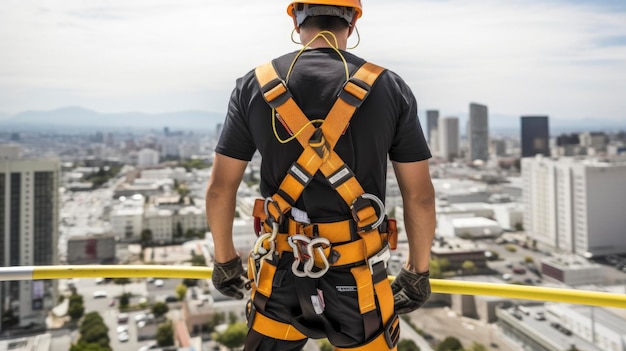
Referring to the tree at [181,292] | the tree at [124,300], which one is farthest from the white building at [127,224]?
the tree at [124,300]

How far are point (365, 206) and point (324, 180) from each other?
85mm

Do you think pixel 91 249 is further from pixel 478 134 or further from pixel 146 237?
pixel 478 134

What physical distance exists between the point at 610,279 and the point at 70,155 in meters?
37.4

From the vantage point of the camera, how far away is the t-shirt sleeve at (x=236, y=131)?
0.85 metres

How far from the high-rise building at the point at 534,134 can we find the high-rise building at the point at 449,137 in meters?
7.15

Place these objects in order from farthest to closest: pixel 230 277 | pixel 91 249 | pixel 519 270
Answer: pixel 519 270 < pixel 91 249 < pixel 230 277

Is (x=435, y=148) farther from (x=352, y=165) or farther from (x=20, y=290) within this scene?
(x=352, y=165)

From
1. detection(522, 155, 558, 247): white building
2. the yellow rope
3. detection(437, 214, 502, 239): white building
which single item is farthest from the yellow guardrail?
detection(522, 155, 558, 247): white building

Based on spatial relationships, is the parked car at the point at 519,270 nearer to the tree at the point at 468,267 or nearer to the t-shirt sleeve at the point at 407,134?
the tree at the point at 468,267

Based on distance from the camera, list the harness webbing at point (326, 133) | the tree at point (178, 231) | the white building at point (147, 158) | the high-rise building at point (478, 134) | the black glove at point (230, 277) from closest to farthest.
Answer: the harness webbing at point (326, 133), the black glove at point (230, 277), the tree at point (178, 231), the white building at point (147, 158), the high-rise building at point (478, 134)

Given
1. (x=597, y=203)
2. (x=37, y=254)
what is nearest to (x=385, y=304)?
(x=37, y=254)

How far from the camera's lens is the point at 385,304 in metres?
0.83

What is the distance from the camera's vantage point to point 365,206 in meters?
0.79

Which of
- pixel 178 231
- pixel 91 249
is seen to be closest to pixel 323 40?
pixel 91 249
